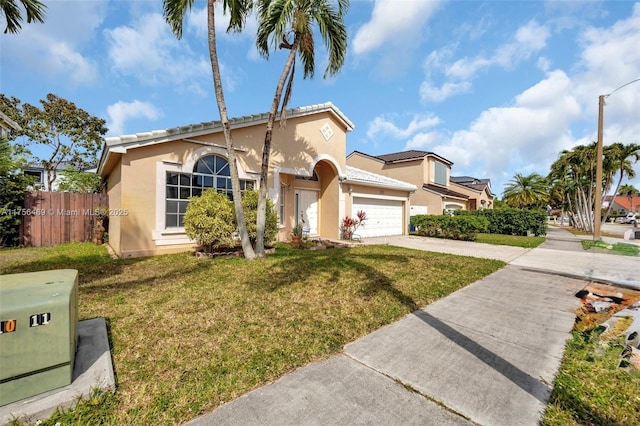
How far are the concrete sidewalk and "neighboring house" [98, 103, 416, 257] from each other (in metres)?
7.91


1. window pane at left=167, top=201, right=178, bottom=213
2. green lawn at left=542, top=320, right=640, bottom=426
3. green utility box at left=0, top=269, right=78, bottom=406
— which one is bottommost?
green lawn at left=542, top=320, right=640, bottom=426

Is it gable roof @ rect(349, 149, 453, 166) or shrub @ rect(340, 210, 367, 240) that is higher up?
gable roof @ rect(349, 149, 453, 166)

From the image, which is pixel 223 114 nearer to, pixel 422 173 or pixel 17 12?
pixel 17 12

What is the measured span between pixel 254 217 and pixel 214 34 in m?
5.30

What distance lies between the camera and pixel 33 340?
2162 millimetres

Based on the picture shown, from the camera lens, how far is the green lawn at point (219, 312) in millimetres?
2441

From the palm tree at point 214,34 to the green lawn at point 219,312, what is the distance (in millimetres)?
1604

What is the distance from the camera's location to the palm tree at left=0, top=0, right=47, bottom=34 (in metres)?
6.25

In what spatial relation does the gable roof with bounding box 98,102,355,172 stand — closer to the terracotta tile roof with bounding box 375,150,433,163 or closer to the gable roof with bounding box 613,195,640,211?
the terracotta tile roof with bounding box 375,150,433,163

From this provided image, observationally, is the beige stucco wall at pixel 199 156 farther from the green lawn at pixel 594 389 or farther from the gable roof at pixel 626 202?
the gable roof at pixel 626 202

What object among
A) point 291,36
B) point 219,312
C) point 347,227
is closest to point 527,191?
point 347,227

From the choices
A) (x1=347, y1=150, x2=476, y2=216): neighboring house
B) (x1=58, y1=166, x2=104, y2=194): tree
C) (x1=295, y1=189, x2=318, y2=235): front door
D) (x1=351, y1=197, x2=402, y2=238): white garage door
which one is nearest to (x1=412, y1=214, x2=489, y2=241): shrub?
(x1=351, y1=197, x2=402, y2=238): white garage door

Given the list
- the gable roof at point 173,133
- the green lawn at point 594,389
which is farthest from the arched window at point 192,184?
the green lawn at point 594,389

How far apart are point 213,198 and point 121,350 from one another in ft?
19.3
